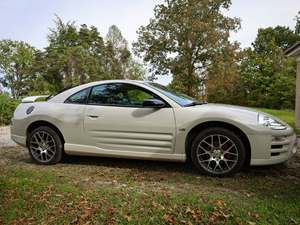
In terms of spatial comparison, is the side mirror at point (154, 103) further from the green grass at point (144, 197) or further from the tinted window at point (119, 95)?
the green grass at point (144, 197)

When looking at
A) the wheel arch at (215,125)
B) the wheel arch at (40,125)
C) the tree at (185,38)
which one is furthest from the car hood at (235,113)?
the tree at (185,38)

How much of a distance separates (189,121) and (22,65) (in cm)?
3245

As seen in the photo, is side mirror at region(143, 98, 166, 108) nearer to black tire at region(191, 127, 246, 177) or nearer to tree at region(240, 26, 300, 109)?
black tire at region(191, 127, 246, 177)

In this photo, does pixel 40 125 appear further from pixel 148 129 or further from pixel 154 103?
pixel 154 103

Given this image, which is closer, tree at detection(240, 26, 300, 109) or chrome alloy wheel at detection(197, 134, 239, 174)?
chrome alloy wheel at detection(197, 134, 239, 174)

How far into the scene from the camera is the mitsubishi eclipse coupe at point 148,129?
415cm

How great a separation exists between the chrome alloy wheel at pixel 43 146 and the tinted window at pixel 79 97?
664 mm

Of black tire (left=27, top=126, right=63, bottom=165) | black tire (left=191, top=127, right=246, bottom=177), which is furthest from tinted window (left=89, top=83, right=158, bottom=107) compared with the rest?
black tire (left=191, top=127, right=246, bottom=177)

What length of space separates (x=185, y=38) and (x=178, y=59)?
1352 mm

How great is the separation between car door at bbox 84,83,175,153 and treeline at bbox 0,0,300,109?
46.4ft

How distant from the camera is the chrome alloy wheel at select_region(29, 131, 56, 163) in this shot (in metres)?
5.06

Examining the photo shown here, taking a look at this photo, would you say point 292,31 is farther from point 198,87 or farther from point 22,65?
point 22,65

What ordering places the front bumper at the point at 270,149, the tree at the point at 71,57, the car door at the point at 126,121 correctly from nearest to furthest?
1. the front bumper at the point at 270,149
2. the car door at the point at 126,121
3. the tree at the point at 71,57

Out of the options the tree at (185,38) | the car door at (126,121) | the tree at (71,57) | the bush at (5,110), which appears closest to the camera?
the car door at (126,121)
